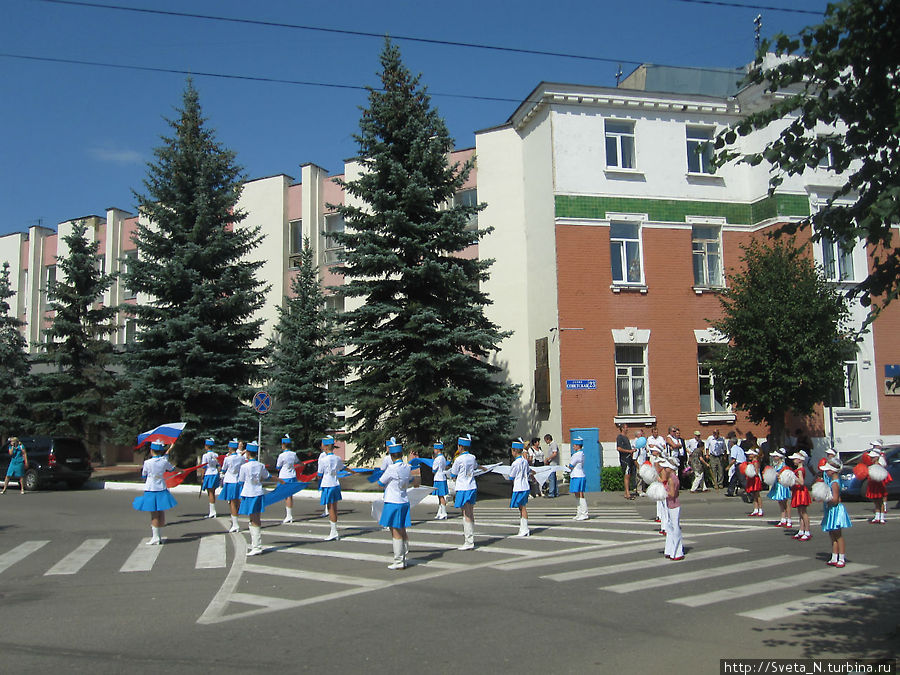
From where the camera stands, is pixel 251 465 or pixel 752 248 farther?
pixel 752 248

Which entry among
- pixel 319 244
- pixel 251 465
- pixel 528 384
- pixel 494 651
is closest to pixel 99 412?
pixel 319 244

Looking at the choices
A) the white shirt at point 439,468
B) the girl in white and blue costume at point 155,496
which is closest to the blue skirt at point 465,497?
the white shirt at point 439,468

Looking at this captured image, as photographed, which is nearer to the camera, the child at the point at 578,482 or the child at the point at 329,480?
the child at the point at 329,480

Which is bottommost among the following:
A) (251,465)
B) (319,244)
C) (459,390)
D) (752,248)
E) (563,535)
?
(563,535)

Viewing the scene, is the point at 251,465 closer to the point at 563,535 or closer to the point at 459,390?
the point at 563,535

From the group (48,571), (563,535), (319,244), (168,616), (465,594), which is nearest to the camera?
(168,616)

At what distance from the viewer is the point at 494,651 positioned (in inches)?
263

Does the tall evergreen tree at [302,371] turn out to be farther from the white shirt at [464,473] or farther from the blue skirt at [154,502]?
the white shirt at [464,473]

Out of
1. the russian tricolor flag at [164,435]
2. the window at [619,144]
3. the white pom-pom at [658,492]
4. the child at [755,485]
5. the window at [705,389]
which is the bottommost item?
the child at [755,485]

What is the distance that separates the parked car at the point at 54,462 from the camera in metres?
25.8

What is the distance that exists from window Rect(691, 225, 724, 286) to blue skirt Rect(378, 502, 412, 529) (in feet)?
63.4

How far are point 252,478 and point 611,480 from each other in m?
13.5

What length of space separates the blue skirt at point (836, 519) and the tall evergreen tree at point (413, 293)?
11.8 meters

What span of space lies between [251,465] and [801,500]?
946 cm
